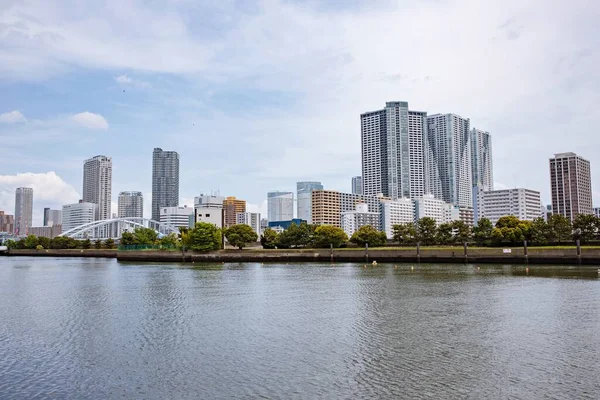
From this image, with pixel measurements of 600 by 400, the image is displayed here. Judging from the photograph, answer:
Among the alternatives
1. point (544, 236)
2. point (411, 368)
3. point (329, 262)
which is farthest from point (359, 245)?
point (411, 368)

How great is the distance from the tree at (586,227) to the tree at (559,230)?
1.74 metres

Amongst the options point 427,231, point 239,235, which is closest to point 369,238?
point 427,231

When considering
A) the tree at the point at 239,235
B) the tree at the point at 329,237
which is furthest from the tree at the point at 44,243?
the tree at the point at 329,237

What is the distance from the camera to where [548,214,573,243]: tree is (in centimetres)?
7300

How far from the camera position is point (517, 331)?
23.4m

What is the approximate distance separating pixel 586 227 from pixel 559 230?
145 inches

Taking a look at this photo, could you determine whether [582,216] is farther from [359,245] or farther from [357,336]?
[357,336]

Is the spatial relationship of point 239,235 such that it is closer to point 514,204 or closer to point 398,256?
point 398,256

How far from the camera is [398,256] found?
76.4m

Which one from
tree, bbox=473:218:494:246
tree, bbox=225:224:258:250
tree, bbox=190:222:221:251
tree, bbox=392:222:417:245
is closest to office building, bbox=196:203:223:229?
tree, bbox=225:224:258:250

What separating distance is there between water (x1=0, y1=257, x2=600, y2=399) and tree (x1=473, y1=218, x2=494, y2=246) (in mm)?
42400

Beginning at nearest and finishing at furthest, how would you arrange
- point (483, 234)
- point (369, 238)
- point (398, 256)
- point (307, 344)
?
point (307, 344)
point (398, 256)
point (483, 234)
point (369, 238)

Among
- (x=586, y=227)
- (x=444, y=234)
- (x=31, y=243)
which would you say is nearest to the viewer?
(x=586, y=227)

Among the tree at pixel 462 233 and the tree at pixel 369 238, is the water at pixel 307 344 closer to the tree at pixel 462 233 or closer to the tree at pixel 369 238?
the tree at pixel 462 233
